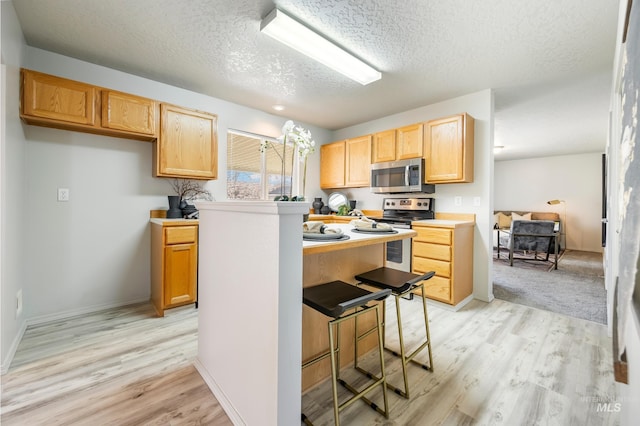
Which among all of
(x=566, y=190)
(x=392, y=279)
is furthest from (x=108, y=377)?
(x=566, y=190)

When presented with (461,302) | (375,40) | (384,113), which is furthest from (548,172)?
(375,40)

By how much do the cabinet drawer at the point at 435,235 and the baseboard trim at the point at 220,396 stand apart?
2406 mm

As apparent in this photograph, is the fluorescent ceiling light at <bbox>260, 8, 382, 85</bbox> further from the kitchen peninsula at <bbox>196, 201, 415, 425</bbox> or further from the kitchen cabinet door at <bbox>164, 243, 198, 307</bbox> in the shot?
the kitchen cabinet door at <bbox>164, 243, 198, 307</bbox>

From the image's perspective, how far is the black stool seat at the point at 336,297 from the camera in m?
1.20

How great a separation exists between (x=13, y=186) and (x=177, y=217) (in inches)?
48.1

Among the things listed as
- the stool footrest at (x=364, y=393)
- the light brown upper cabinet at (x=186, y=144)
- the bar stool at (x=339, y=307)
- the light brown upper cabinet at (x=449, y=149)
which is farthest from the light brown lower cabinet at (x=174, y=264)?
the light brown upper cabinet at (x=449, y=149)

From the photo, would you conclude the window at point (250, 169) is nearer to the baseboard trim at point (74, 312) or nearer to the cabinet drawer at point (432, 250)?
the baseboard trim at point (74, 312)

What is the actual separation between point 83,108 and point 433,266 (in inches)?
146


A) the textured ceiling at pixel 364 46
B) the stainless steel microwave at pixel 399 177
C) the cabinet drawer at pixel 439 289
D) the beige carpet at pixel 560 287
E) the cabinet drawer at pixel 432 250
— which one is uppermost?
the textured ceiling at pixel 364 46

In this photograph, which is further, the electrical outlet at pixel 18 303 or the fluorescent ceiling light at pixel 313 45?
the electrical outlet at pixel 18 303

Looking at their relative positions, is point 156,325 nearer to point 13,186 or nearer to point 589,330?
point 13,186

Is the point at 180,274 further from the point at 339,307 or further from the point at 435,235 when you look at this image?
the point at 435,235

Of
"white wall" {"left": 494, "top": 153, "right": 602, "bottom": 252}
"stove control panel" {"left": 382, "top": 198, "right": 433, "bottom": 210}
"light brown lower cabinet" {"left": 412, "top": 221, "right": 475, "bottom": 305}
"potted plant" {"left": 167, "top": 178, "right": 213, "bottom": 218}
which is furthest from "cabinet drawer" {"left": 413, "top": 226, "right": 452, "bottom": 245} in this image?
"white wall" {"left": 494, "top": 153, "right": 602, "bottom": 252}

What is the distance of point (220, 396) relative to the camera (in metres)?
1.52
